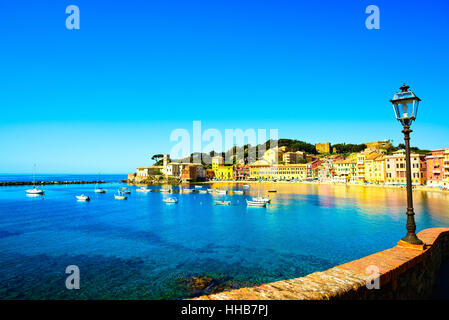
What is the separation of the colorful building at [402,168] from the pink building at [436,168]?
9.12 feet

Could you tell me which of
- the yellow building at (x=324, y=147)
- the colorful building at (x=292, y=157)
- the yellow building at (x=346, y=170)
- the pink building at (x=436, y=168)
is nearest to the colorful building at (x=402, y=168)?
the pink building at (x=436, y=168)

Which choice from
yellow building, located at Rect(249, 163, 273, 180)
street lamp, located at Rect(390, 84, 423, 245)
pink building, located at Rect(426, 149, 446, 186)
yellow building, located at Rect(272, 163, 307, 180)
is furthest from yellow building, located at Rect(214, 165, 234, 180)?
street lamp, located at Rect(390, 84, 423, 245)

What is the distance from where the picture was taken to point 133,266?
17.2 m

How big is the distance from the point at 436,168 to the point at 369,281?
3281 inches

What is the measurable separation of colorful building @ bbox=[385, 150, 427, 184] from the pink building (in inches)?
109

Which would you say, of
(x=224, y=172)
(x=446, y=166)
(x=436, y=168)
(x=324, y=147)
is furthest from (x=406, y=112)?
(x=324, y=147)

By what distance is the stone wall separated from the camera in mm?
3703

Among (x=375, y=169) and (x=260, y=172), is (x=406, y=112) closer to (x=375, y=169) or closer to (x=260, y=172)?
(x=375, y=169)

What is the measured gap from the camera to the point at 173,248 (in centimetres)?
2169

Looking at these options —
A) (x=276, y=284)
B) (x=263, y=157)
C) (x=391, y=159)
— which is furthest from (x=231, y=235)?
(x=263, y=157)

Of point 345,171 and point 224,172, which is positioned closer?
point 345,171

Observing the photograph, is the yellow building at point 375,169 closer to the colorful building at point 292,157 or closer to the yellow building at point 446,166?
the yellow building at point 446,166

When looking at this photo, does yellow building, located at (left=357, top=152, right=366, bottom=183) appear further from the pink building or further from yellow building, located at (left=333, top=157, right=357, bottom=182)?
the pink building
